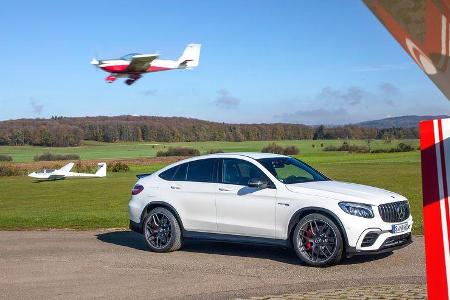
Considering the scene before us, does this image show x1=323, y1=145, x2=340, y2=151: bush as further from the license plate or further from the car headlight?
the car headlight

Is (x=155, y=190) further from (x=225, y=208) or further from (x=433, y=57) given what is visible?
(x=433, y=57)

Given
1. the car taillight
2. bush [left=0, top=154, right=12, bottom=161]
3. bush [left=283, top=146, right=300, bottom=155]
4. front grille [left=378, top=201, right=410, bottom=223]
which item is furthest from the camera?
bush [left=283, top=146, right=300, bottom=155]

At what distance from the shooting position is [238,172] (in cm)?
1091

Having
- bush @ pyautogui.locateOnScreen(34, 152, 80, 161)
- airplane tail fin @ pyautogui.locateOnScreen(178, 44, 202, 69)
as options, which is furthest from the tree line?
airplane tail fin @ pyautogui.locateOnScreen(178, 44, 202, 69)

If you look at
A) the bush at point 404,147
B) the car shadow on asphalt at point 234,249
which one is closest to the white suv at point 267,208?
the car shadow on asphalt at point 234,249

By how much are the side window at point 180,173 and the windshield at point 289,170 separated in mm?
1414

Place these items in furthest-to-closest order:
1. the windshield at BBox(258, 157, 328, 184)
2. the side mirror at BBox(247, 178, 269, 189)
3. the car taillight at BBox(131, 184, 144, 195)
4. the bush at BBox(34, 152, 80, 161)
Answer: the bush at BBox(34, 152, 80, 161), the car taillight at BBox(131, 184, 144, 195), the windshield at BBox(258, 157, 328, 184), the side mirror at BBox(247, 178, 269, 189)

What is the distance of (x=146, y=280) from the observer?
8867 mm

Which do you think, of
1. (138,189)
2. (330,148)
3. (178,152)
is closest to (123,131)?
(178,152)

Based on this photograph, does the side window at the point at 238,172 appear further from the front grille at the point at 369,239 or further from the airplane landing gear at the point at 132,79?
the airplane landing gear at the point at 132,79

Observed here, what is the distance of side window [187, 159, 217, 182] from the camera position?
11.1 m

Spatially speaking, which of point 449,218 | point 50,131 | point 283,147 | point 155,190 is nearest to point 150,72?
point 155,190

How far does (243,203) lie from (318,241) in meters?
1.48

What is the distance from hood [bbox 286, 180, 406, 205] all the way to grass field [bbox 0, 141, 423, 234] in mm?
3708
